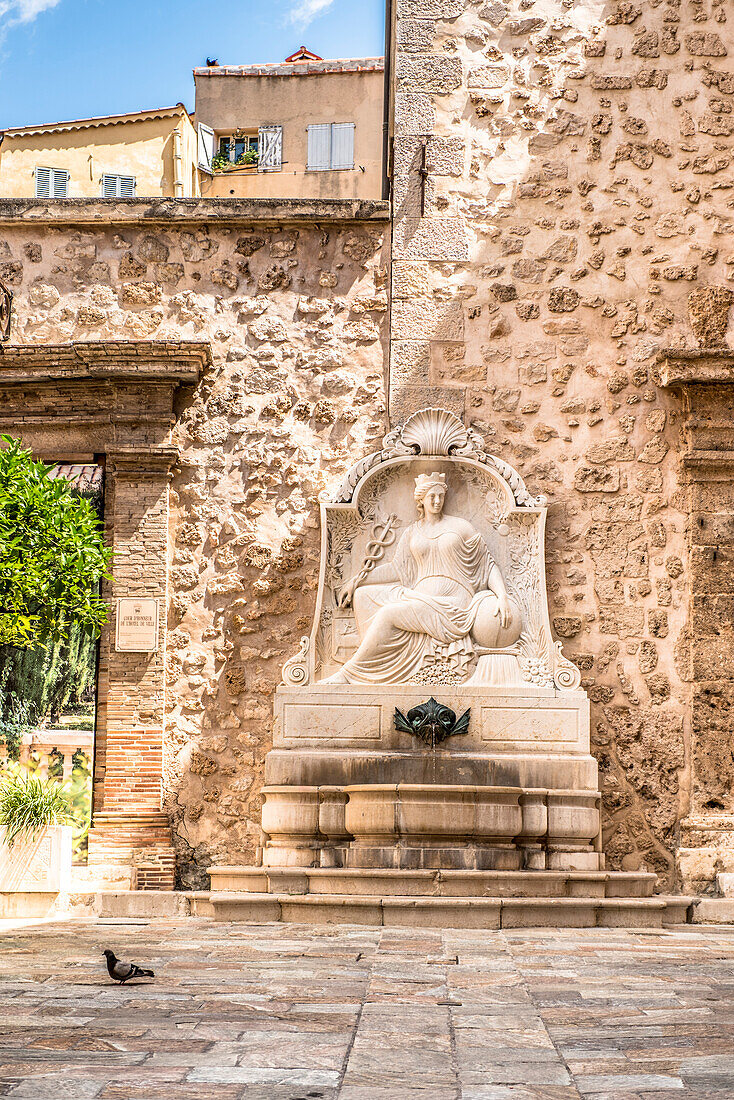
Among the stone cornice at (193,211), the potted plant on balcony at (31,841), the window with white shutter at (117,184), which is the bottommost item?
the potted plant on balcony at (31,841)

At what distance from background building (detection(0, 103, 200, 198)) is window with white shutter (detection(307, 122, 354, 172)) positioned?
159 centimetres

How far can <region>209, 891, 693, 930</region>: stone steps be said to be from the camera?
740cm

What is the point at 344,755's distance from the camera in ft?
28.0

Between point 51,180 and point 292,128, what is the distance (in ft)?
10.4

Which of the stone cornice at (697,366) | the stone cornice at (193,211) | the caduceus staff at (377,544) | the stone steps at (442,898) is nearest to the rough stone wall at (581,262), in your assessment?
the stone cornice at (697,366)

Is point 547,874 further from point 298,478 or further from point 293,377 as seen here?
point 293,377

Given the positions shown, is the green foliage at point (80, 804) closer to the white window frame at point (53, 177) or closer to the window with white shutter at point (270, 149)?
the white window frame at point (53, 177)

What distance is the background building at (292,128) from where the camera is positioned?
686 inches

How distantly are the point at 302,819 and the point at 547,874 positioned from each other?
153 cm

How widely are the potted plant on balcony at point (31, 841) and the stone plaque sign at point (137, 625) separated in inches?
55.1

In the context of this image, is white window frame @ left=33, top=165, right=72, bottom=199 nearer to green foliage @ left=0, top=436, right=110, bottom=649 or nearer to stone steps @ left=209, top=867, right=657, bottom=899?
green foliage @ left=0, top=436, right=110, bottom=649

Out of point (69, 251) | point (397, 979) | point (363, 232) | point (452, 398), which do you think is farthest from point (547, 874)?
point (69, 251)

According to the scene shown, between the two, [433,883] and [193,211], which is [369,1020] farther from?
[193,211]

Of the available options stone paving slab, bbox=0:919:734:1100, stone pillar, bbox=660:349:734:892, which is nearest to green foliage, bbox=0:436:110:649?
stone paving slab, bbox=0:919:734:1100
